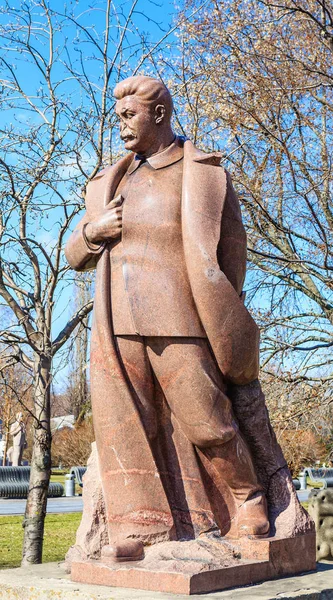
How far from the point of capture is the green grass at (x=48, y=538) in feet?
34.2

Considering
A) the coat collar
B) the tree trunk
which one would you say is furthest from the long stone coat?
the tree trunk

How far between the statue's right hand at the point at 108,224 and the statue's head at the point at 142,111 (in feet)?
1.09

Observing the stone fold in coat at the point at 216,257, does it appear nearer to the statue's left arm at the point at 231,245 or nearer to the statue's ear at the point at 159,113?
the statue's left arm at the point at 231,245

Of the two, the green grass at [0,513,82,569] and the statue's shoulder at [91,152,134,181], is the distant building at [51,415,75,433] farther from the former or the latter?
the statue's shoulder at [91,152,134,181]

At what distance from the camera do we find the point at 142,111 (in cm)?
421

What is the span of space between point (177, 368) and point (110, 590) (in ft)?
3.56

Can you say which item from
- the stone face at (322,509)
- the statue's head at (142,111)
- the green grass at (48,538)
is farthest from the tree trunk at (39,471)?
the statue's head at (142,111)

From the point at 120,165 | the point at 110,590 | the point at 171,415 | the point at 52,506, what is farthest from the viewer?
the point at 52,506

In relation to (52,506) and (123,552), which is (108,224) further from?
(52,506)

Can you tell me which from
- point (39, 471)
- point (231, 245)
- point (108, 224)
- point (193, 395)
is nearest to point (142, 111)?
point (108, 224)

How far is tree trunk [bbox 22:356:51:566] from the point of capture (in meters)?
7.91

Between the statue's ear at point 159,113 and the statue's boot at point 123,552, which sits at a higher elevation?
the statue's ear at point 159,113

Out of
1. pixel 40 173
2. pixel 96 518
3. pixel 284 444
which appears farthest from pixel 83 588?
pixel 284 444

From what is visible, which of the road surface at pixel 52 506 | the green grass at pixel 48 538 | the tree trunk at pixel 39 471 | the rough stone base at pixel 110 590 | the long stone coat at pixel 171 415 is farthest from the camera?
the road surface at pixel 52 506
